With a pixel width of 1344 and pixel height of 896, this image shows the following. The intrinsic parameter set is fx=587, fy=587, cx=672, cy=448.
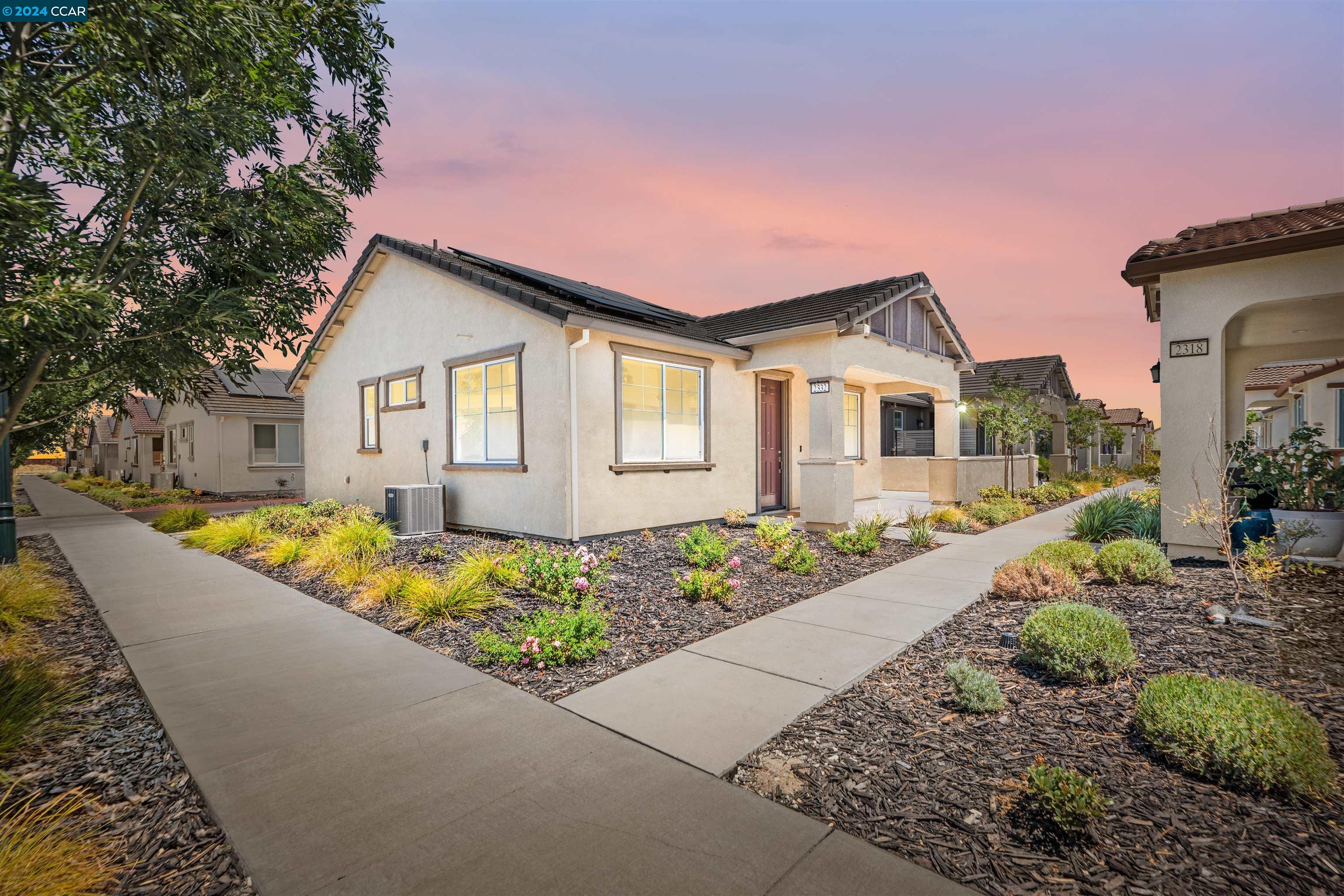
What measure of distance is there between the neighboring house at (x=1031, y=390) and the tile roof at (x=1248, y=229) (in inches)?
519

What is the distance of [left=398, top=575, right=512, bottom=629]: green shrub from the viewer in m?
5.56

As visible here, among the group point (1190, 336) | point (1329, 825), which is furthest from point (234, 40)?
point (1190, 336)

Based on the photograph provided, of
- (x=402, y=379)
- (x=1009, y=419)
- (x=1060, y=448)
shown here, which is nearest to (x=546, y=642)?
(x=402, y=379)

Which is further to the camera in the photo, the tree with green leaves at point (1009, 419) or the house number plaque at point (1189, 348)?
the tree with green leaves at point (1009, 419)

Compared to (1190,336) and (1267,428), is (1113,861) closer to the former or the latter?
(1190,336)

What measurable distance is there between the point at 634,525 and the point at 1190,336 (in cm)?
782

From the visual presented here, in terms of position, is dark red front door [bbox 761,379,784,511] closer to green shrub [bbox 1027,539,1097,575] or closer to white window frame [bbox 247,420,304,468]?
green shrub [bbox 1027,539,1097,575]

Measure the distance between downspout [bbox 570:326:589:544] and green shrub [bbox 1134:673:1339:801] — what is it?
702 centimetres

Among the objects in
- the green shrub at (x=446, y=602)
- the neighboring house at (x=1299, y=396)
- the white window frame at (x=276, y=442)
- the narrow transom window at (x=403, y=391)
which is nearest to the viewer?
the green shrub at (x=446, y=602)

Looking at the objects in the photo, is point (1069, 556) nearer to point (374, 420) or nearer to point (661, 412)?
point (661, 412)

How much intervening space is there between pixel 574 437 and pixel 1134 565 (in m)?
6.97

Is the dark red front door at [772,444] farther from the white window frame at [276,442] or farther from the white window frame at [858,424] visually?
the white window frame at [276,442]

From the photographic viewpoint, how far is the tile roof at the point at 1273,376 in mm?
19406

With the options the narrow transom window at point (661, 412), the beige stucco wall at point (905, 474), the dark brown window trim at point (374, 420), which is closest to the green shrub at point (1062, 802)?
the narrow transom window at point (661, 412)
